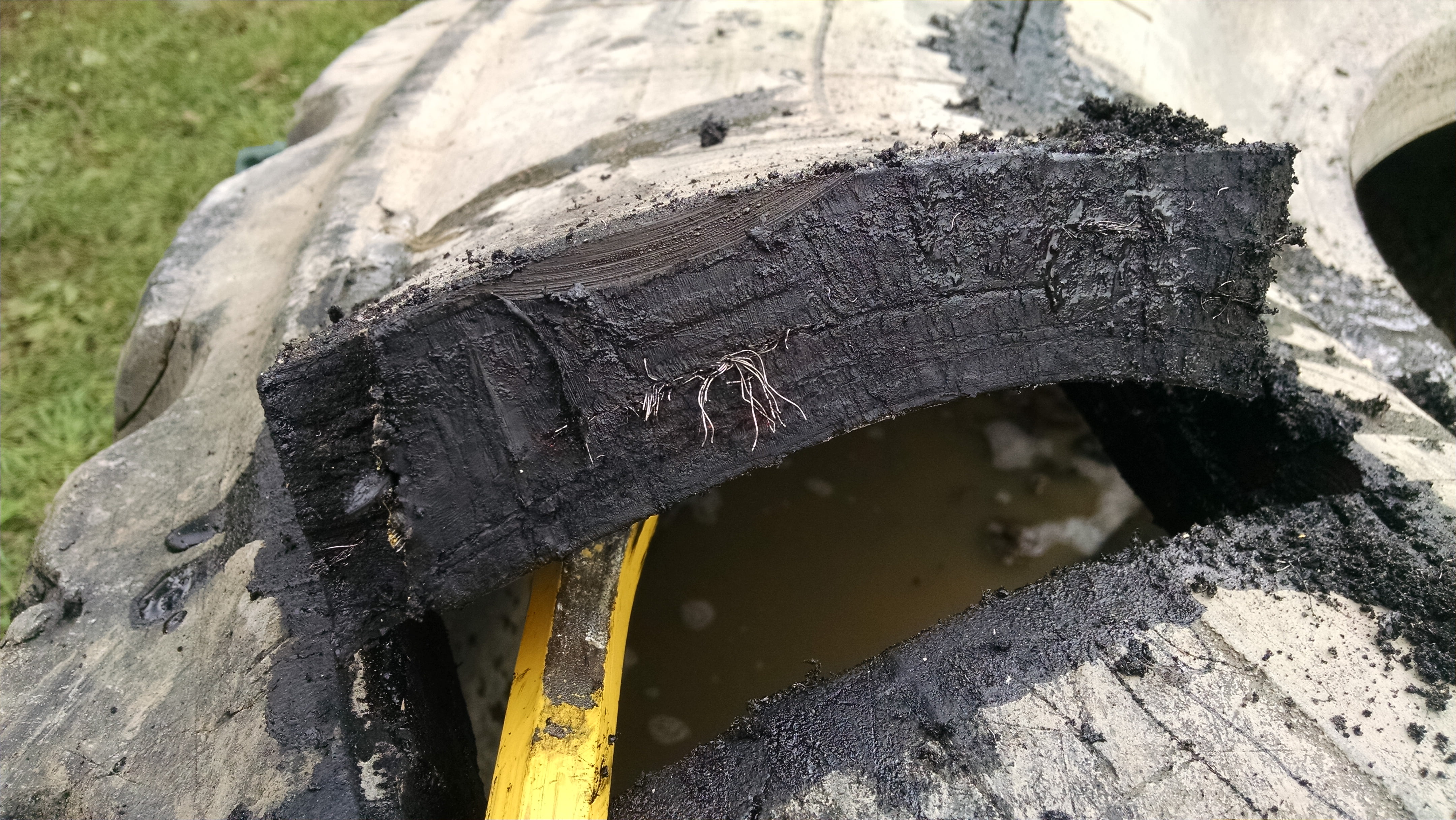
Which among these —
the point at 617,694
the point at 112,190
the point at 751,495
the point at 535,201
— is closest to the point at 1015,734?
the point at 617,694

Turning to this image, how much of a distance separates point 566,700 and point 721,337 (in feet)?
2.08

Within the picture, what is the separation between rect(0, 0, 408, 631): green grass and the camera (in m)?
3.05

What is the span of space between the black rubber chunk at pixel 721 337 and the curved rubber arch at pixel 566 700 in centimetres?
21

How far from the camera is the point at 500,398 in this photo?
1078 millimetres

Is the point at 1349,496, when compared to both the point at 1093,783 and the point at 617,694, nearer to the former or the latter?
the point at 1093,783

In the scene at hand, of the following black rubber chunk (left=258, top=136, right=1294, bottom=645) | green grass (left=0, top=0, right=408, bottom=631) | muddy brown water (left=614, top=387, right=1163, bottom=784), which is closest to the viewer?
black rubber chunk (left=258, top=136, right=1294, bottom=645)

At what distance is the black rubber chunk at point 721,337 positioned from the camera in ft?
3.49

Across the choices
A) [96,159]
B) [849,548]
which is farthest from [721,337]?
[96,159]

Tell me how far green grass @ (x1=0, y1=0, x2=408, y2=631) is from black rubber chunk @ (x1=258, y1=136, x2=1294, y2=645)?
2194mm

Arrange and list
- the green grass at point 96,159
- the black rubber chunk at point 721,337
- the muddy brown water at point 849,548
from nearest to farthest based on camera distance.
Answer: the black rubber chunk at point 721,337, the muddy brown water at point 849,548, the green grass at point 96,159

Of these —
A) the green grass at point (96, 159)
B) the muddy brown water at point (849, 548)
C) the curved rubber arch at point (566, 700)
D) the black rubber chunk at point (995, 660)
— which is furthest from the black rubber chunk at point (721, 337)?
the green grass at point (96, 159)

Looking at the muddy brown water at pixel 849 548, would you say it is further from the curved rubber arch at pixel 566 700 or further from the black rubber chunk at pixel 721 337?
the black rubber chunk at pixel 721 337

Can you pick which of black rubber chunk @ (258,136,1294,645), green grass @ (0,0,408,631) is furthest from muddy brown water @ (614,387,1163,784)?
green grass @ (0,0,408,631)

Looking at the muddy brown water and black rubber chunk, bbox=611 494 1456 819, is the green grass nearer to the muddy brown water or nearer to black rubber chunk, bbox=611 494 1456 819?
the muddy brown water
